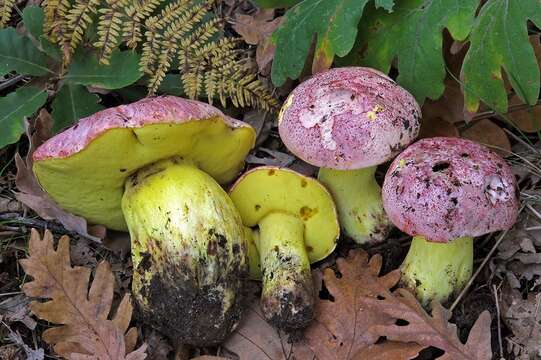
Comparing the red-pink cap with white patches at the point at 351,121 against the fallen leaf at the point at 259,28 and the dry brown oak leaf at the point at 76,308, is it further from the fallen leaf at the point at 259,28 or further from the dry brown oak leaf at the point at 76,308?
the dry brown oak leaf at the point at 76,308

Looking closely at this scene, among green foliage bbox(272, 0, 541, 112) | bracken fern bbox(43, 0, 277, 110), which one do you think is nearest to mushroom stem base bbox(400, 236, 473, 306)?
green foliage bbox(272, 0, 541, 112)

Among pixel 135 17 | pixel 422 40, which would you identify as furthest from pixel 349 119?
pixel 135 17

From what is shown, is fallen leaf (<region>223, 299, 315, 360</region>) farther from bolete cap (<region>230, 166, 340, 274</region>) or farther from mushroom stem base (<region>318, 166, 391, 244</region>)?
mushroom stem base (<region>318, 166, 391, 244</region>)

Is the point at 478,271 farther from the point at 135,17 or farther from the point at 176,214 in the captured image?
the point at 135,17

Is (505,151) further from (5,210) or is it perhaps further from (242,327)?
(5,210)

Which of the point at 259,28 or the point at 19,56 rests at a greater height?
the point at 19,56
